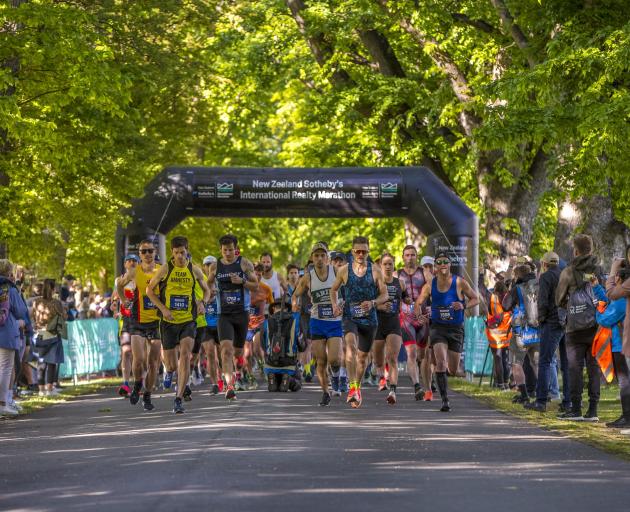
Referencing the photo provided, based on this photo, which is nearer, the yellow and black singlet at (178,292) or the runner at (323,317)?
the yellow and black singlet at (178,292)

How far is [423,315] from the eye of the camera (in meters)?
20.2

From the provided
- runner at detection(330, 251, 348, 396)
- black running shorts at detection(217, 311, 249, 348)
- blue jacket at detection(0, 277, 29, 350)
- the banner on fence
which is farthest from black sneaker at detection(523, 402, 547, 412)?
the banner on fence

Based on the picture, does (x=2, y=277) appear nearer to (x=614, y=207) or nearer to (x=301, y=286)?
(x=301, y=286)

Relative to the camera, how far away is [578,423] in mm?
15438

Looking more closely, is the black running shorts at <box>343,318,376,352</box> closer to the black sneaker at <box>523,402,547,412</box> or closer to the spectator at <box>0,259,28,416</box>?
the black sneaker at <box>523,402,547,412</box>

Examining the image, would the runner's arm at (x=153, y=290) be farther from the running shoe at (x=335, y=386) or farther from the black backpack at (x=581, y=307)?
the black backpack at (x=581, y=307)

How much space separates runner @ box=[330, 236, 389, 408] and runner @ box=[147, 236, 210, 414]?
5.68ft

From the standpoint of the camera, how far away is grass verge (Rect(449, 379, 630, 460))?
42.9 ft

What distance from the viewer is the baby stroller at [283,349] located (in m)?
21.0

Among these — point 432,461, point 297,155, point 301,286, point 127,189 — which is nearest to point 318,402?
point 301,286

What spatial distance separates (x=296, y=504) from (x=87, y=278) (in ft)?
157

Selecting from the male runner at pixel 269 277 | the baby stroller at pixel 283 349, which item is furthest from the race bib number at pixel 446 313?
the male runner at pixel 269 277

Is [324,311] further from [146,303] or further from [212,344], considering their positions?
[212,344]

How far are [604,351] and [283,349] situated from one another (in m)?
6.57
